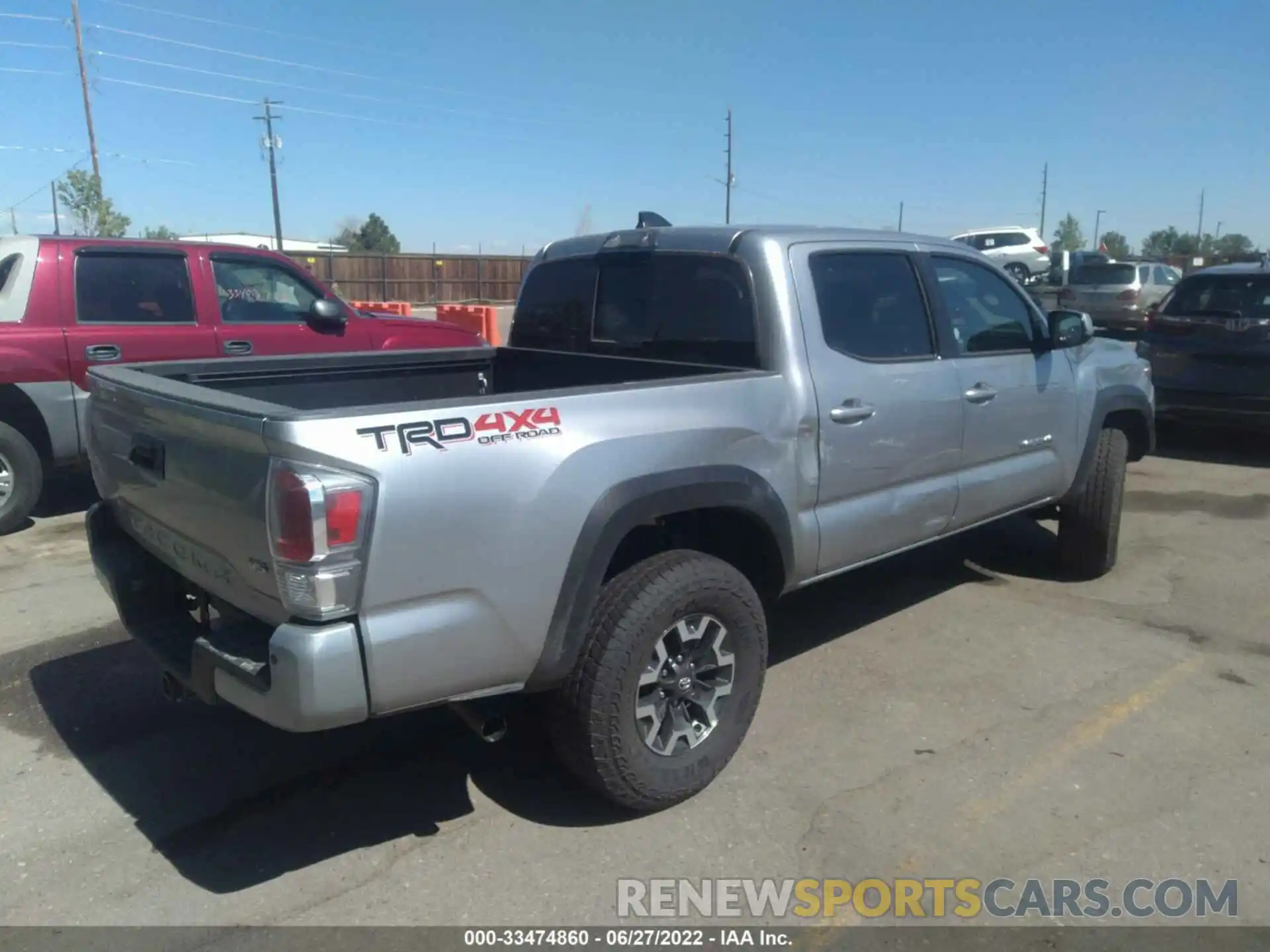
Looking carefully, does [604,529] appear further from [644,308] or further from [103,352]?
[103,352]

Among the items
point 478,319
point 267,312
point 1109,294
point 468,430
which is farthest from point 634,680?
point 1109,294

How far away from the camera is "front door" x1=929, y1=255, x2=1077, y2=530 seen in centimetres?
468

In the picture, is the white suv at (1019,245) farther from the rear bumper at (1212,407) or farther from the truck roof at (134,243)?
the truck roof at (134,243)

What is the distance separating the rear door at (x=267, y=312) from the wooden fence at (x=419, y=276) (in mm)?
27271

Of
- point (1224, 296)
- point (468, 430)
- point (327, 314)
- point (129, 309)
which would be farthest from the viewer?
point (1224, 296)

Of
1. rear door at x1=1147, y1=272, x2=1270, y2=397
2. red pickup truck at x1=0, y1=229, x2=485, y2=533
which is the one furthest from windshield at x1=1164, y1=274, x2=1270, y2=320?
red pickup truck at x1=0, y1=229, x2=485, y2=533

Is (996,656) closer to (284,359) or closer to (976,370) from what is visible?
(976,370)

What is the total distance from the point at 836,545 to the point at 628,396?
1.26 m

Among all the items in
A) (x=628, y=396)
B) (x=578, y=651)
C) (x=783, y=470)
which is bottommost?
(x=578, y=651)

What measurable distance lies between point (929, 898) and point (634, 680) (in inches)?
Answer: 42.4

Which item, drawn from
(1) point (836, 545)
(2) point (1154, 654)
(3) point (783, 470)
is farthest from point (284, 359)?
(2) point (1154, 654)

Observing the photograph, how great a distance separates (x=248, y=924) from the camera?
285cm

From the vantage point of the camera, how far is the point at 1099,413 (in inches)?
221

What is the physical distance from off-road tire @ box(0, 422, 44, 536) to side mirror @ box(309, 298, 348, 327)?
2072 millimetres
